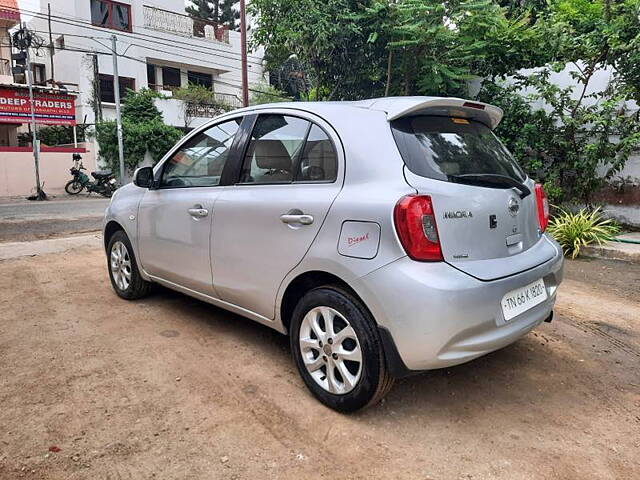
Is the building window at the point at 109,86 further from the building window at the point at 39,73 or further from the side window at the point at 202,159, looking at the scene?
the side window at the point at 202,159

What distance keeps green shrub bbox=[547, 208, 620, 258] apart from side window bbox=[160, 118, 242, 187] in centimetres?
467

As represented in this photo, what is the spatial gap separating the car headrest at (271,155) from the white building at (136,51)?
65.9 feet

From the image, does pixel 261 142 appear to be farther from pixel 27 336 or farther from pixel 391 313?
pixel 27 336

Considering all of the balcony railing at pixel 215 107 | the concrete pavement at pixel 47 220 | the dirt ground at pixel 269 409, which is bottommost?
the dirt ground at pixel 269 409

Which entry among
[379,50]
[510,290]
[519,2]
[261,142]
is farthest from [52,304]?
[519,2]

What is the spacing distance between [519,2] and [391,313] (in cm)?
1362

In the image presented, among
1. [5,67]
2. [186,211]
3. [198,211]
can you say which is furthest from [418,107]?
[5,67]

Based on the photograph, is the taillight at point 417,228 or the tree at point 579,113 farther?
the tree at point 579,113

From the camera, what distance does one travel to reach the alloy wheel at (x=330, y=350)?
8.03 ft

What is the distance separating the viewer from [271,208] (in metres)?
2.82

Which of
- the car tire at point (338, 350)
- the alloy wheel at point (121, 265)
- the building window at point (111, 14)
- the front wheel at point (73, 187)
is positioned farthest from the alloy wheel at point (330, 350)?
the building window at point (111, 14)

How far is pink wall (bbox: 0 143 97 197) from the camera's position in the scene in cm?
1694

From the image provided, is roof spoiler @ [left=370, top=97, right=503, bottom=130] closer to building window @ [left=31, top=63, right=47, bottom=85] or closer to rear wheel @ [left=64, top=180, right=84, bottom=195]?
rear wheel @ [left=64, top=180, right=84, bottom=195]

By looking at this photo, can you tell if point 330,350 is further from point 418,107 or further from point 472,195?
point 418,107
